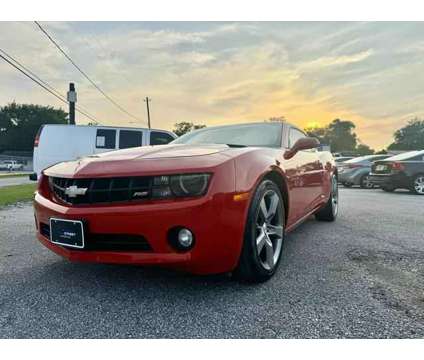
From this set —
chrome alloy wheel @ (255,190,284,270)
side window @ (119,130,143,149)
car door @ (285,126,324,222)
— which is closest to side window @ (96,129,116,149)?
side window @ (119,130,143,149)

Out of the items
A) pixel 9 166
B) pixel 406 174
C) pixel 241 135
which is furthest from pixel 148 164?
pixel 9 166

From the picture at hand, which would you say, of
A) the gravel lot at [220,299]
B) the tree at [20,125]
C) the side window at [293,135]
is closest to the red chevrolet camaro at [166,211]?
the gravel lot at [220,299]

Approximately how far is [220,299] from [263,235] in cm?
58

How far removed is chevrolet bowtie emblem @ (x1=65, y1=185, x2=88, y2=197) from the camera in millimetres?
2078

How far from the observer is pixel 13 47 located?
1117cm

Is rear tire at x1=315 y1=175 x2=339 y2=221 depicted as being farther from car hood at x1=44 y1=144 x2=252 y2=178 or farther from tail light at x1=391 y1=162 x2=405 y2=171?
tail light at x1=391 y1=162 x2=405 y2=171

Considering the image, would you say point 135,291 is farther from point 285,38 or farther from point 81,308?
point 285,38

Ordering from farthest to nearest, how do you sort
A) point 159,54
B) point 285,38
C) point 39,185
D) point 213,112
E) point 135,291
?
point 213,112 → point 159,54 → point 285,38 → point 39,185 → point 135,291

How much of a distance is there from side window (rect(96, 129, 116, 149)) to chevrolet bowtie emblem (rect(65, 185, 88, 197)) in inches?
339

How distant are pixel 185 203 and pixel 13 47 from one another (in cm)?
1233

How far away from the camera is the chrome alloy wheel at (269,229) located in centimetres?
235

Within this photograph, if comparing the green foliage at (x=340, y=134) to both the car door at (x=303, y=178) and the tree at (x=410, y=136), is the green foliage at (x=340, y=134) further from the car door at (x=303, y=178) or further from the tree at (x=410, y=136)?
the car door at (x=303, y=178)

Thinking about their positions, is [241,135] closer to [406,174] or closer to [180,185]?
[180,185]
